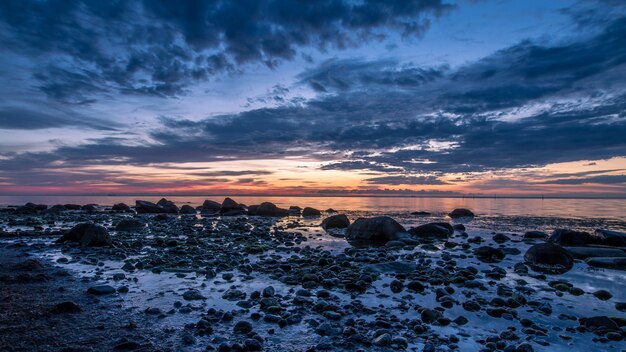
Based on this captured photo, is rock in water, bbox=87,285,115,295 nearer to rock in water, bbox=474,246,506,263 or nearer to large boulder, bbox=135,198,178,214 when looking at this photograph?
rock in water, bbox=474,246,506,263

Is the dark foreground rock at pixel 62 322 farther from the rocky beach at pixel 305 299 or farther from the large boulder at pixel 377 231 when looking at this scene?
the large boulder at pixel 377 231

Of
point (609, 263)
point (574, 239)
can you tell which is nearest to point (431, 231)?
point (574, 239)

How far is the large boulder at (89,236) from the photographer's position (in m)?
17.2

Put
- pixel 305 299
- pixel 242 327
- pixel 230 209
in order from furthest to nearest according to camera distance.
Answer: pixel 230 209
pixel 305 299
pixel 242 327

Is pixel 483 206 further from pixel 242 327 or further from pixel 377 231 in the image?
pixel 242 327

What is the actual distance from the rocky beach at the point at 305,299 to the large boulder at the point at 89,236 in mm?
211

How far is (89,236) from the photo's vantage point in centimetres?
1745

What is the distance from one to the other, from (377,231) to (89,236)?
635 inches

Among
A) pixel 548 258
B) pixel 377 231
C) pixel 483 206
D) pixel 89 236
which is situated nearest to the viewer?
pixel 548 258

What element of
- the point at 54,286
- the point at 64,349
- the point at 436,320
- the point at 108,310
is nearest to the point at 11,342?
the point at 64,349

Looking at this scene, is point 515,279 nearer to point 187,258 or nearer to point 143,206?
point 187,258

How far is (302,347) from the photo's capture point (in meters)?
6.05

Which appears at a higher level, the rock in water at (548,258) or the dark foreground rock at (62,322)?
the dark foreground rock at (62,322)

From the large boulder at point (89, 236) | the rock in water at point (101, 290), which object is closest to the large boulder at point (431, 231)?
the large boulder at point (89, 236)
